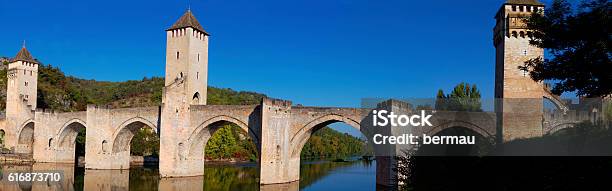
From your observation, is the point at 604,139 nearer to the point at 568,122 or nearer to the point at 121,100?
the point at 568,122

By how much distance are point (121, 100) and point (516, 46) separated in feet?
213

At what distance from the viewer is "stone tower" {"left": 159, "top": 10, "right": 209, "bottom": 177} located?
3164 centimetres

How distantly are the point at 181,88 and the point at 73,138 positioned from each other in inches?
648

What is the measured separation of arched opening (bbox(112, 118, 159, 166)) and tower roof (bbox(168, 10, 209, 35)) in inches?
254

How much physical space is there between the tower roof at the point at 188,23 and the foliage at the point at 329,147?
27.5 meters

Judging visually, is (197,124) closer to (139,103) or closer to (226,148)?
(226,148)

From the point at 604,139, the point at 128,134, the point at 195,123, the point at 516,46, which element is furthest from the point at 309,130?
the point at 604,139

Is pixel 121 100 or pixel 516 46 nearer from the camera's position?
pixel 516 46

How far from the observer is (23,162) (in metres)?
41.6

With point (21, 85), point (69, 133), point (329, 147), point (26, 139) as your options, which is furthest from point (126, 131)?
point (329, 147)

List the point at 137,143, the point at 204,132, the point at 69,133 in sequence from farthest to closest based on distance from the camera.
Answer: the point at 137,143, the point at 69,133, the point at 204,132

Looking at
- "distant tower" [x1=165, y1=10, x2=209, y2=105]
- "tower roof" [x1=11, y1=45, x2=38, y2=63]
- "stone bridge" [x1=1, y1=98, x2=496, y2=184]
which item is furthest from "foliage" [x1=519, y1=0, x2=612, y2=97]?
"tower roof" [x1=11, y1=45, x2=38, y2=63]

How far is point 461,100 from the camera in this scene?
32188mm

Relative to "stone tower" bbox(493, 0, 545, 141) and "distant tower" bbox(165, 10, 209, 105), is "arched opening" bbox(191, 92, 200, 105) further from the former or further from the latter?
"stone tower" bbox(493, 0, 545, 141)
